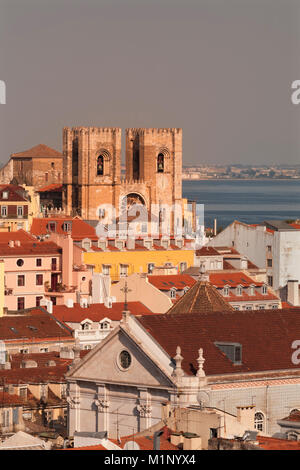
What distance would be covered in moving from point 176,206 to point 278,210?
902 inches

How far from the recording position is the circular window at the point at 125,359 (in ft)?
117

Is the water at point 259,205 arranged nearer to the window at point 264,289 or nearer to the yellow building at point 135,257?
the yellow building at point 135,257

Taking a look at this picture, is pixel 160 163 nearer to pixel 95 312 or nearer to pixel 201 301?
pixel 95 312

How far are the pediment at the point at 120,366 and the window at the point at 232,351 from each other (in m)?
1.55

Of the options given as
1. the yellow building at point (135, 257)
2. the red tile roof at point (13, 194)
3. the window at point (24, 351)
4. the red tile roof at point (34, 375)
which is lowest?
the window at point (24, 351)

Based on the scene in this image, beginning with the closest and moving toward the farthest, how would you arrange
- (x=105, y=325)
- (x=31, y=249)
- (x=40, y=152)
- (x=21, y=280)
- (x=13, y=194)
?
(x=105, y=325), (x=21, y=280), (x=31, y=249), (x=13, y=194), (x=40, y=152)

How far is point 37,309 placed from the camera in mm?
57406

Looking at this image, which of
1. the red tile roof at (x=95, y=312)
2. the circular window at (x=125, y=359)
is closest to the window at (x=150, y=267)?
the red tile roof at (x=95, y=312)

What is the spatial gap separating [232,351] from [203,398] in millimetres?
2933

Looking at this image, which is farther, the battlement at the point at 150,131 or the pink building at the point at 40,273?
the battlement at the point at 150,131

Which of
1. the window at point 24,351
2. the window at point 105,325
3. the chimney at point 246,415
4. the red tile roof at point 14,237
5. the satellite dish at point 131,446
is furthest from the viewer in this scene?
the red tile roof at point 14,237

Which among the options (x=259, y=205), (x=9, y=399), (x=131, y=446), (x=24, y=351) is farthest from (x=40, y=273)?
(x=259, y=205)

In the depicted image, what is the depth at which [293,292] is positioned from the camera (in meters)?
66.8

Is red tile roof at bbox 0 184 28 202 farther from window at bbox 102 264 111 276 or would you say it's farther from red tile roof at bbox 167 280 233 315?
red tile roof at bbox 167 280 233 315
